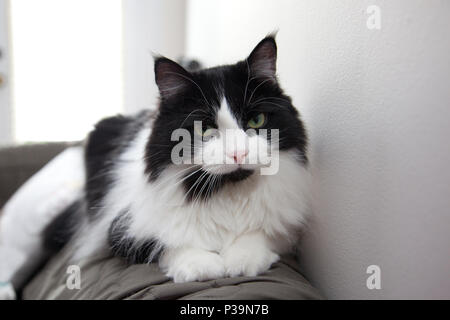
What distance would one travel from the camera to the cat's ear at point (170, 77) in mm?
1021

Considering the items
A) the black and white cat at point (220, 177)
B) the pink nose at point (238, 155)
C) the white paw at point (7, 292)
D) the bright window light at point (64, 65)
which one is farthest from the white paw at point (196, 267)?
the bright window light at point (64, 65)

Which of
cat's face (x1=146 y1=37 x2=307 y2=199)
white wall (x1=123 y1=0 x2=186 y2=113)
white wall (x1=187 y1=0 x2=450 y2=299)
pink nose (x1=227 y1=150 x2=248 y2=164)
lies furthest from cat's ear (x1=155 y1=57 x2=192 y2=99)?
white wall (x1=123 y1=0 x2=186 y2=113)

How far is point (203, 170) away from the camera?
0.99 meters

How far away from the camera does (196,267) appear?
37.7 inches

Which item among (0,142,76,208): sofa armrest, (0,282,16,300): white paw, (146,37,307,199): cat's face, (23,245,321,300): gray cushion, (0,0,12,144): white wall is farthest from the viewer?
(0,0,12,144): white wall

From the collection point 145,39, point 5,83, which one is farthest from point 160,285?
point 5,83

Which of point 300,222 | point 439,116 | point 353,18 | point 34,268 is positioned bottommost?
point 34,268

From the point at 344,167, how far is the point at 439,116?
0.35 meters

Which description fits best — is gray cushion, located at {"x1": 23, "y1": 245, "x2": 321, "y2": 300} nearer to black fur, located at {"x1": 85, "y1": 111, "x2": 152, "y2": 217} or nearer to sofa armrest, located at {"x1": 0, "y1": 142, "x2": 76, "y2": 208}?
black fur, located at {"x1": 85, "y1": 111, "x2": 152, "y2": 217}

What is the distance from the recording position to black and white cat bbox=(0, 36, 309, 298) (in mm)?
972

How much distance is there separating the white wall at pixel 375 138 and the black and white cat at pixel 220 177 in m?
0.11

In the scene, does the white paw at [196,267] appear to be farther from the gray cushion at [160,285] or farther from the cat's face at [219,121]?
the cat's face at [219,121]
